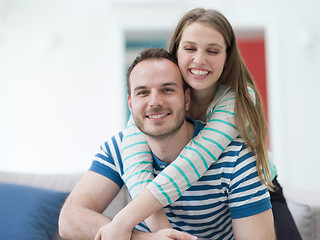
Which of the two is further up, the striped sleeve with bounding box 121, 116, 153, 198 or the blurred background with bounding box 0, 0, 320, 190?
the blurred background with bounding box 0, 0, 320, 190

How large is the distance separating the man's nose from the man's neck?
0.15 m

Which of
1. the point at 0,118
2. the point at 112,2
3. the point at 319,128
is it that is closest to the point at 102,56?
the point at 112,2

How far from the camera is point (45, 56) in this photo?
13.1 ft

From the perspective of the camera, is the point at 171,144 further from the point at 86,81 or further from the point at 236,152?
the point at 86,81

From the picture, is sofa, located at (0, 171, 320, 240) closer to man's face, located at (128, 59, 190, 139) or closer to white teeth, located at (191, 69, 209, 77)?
man's face, located at (128, 59, 190, 139)

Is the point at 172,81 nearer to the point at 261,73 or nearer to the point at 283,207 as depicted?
the point at 283,207

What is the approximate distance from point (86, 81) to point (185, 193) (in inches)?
109

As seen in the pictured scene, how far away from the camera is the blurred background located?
13.0 feet

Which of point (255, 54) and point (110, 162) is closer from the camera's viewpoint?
point (110, 162)

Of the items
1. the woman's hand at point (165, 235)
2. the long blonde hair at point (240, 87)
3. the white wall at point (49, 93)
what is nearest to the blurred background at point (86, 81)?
the white wall at point (49, 93)

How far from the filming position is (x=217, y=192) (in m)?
1.42

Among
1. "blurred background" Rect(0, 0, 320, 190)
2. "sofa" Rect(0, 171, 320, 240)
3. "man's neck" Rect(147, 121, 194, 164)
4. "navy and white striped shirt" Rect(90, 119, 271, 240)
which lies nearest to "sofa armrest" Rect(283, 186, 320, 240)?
"sofa" Rect(0, 171, 320, 240)

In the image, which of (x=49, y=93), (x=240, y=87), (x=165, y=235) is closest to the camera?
(x=165, y=235)

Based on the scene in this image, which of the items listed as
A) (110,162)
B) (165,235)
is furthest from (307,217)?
(110,162)
